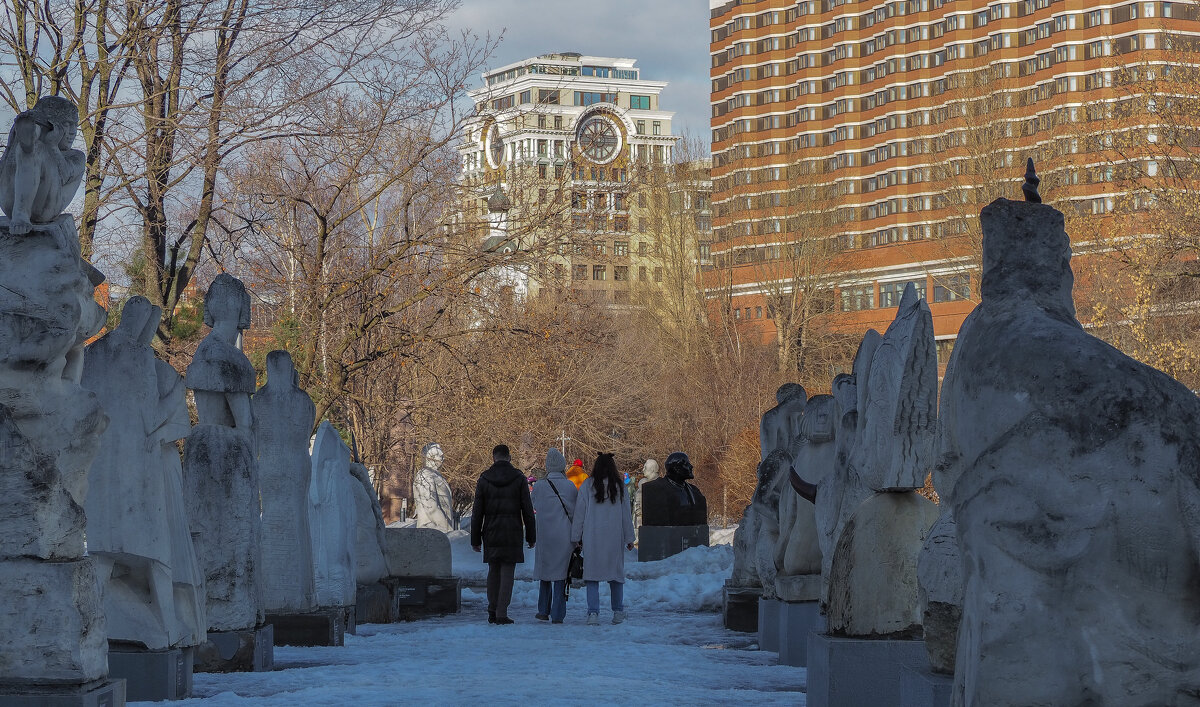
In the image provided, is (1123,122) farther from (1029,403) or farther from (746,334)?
(1029,403)

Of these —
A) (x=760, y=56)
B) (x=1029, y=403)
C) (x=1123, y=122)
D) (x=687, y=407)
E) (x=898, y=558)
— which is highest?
(x=760, y=56)

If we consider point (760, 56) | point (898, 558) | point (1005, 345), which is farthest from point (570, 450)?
point (760, 56)

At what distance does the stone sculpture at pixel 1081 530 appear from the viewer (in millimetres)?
2861

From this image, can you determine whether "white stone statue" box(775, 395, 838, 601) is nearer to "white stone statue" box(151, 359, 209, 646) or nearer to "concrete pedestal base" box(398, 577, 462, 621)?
"white stone statue" box(151, 359, 209, 646)

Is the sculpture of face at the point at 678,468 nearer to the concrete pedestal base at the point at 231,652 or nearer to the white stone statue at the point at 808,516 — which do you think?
the white stone statue at the point at 808,516

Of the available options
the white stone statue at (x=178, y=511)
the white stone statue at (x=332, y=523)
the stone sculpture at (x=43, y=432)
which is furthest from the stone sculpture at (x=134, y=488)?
the white stone statue at (x=332, y=523)

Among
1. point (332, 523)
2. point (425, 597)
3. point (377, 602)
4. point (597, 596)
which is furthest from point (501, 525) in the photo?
point (332, 523)

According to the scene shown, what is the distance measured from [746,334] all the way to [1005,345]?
192 ft

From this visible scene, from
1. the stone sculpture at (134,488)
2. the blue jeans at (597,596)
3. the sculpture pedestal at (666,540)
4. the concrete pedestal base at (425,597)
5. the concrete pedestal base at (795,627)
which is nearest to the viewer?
the stone sculpture at (134,488)

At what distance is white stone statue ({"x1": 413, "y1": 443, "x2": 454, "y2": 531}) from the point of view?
25234 mm

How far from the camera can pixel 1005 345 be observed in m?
3.03

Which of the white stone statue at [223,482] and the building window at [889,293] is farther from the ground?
the building window at [889,293]

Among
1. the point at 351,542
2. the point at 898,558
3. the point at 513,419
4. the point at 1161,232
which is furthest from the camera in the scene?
the point at 513,419

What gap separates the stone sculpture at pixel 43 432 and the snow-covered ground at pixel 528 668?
7.08ft
